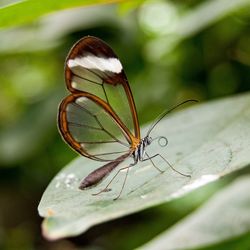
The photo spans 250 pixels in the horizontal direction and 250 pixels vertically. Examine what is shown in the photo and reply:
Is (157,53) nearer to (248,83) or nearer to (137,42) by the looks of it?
(137,42)

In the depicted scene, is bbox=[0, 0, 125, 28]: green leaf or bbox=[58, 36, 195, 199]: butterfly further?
bbox=[58, 36, 195, 199]: butterfly

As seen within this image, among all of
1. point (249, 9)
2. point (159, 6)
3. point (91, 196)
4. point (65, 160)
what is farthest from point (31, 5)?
point (159, 6)

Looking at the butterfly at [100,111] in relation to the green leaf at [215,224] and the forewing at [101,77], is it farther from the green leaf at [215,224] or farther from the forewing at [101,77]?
the green leaf at [215,224]

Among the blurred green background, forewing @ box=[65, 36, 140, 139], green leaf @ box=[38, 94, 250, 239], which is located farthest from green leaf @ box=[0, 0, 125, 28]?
the blurred green background

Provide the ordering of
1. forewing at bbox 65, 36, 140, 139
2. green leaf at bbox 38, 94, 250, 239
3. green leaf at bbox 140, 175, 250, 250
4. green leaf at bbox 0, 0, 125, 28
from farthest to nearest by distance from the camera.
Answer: green leaf at bbox 140, 175, 250, 250 < forewing at bbox 65, 36, 140, 139 < green leaf at bbox 0, 0, 125, 28 < green leaf at bbox 38, 94, 250, 239

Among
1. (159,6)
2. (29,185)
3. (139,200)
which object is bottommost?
(29,185)

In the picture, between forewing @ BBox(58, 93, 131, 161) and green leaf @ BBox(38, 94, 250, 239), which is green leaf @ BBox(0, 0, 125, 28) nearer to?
forewing @ BBox(58, 93, 131, 161)
